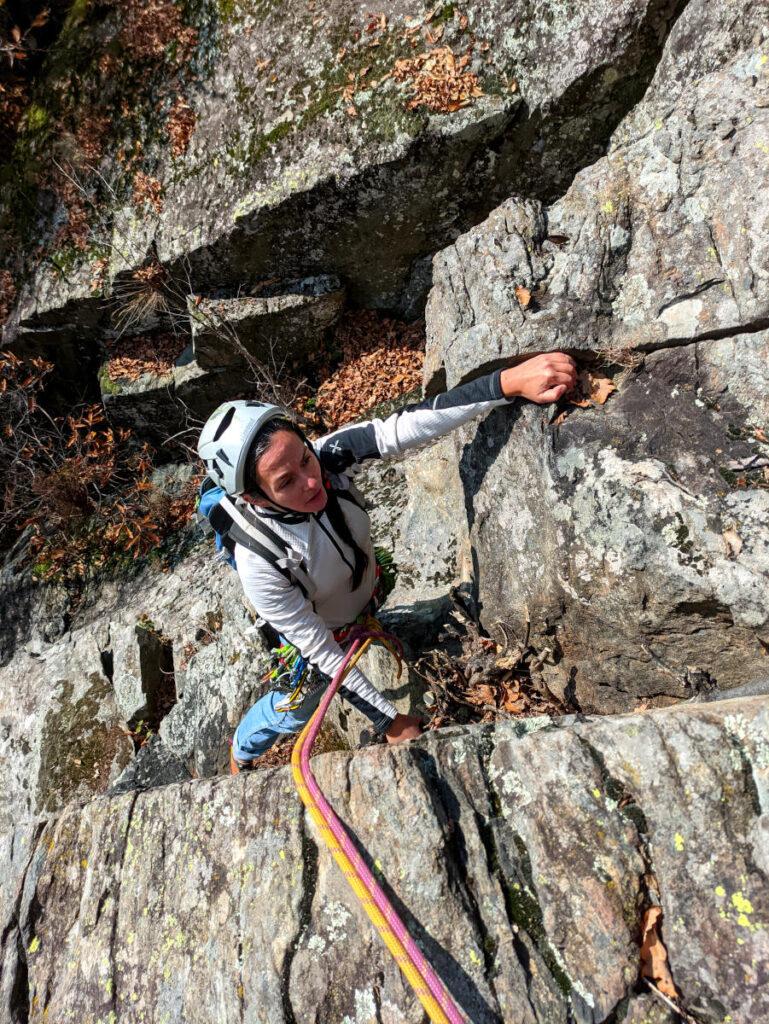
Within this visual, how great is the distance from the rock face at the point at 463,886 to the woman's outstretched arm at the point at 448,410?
193 cm

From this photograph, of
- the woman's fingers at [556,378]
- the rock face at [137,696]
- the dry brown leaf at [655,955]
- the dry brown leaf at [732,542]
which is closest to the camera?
the dry brown leaf at [655,955]

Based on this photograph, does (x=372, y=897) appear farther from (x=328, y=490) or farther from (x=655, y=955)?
(x=328, y=490)

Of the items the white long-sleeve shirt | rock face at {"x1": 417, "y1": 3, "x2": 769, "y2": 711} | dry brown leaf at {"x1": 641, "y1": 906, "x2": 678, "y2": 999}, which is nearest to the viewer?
dry brown leaf at {"x1": 641, "y1": 906, "x2": 678, "y2": 999}

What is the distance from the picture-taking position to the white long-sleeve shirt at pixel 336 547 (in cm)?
369

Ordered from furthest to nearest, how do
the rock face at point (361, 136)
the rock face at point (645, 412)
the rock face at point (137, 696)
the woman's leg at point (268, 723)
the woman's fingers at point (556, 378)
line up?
the rock face at point (137, 696), the rock face at point (361, 136), the woman's leg at point (268, 723), the woman's fingers at point (556, 378), the rock face at point (645, 412)

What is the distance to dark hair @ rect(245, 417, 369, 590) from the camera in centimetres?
343

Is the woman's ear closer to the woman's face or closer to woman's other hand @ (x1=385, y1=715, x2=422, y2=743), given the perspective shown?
the woman's face

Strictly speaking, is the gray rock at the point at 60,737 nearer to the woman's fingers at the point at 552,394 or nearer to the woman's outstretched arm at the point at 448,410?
the woman's outstretched arm at the point at 448,410

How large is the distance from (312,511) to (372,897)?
205 cm

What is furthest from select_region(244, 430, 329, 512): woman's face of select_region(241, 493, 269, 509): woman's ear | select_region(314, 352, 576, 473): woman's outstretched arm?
select_region(314, 352, 576, 473): woman's outstretched arm

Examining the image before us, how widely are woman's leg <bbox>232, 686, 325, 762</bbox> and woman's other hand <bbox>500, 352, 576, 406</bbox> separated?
259 centimetres

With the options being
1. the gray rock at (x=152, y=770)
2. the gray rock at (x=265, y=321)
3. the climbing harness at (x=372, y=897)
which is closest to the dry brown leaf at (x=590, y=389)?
the climbing harness at (x=372, y=897)

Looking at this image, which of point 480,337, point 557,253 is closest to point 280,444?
point 480,337

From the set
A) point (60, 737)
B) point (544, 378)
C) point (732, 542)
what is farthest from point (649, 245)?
point (60, 737)
